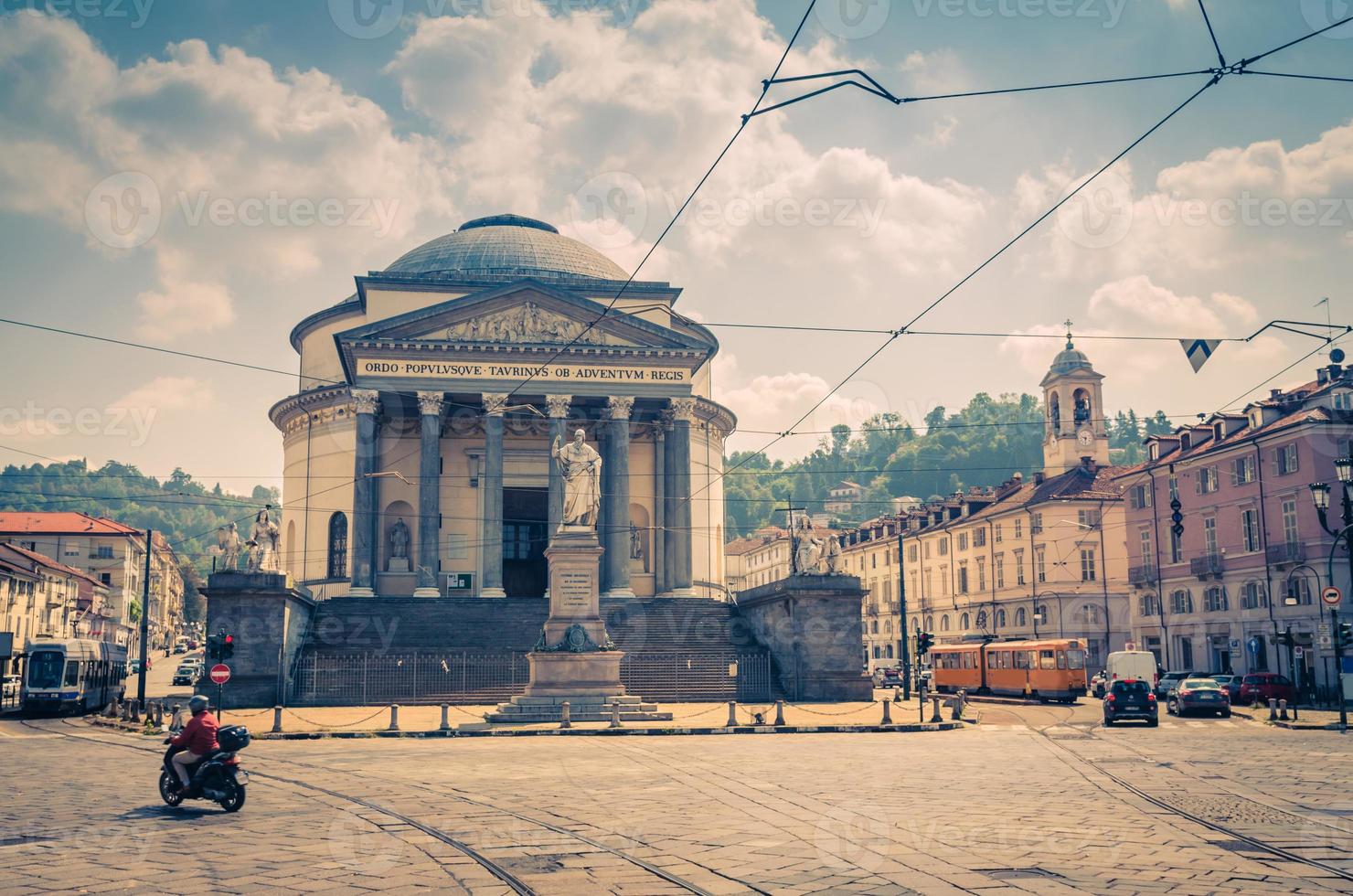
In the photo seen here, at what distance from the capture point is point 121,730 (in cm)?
3300

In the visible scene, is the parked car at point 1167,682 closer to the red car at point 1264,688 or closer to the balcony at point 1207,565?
the red car at point 1264,688

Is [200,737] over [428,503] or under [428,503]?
under

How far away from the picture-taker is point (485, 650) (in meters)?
42.4

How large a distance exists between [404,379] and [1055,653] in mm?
27626

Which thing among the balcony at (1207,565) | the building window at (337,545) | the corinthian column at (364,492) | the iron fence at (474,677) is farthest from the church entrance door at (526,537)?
the balcony at (1207,565)

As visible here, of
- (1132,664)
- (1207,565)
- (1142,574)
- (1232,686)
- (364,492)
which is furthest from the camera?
(1142,574)

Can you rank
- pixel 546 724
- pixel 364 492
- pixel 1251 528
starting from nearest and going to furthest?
pixel 546 724 → pixel 364 492 → pixel 1251 528

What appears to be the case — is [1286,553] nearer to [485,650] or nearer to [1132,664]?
[1132,664]

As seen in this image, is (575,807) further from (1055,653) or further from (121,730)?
(1055,653)

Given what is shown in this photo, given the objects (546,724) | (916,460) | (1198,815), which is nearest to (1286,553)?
(546,724)

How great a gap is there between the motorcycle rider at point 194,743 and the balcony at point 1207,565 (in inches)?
1986

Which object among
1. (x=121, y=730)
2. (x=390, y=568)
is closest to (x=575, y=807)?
(x=121, y=730)

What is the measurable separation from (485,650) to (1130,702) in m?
21.1

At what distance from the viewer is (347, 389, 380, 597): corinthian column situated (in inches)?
1900
